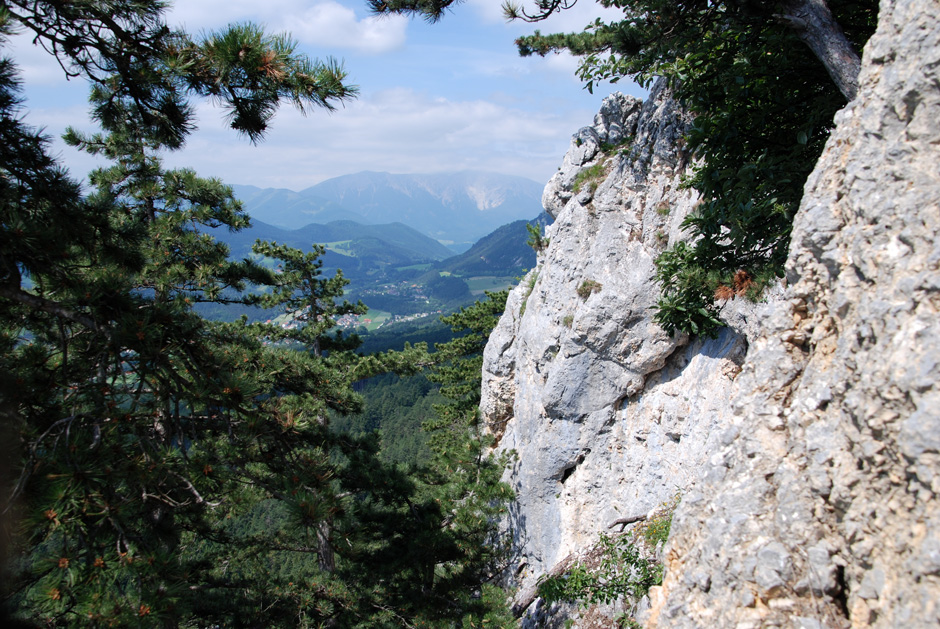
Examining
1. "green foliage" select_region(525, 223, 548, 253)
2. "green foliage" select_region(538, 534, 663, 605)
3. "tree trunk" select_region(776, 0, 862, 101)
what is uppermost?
"tree trunk" select_region(776, 0, 862, 101)

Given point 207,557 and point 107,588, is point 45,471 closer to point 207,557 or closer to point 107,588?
point 107,588

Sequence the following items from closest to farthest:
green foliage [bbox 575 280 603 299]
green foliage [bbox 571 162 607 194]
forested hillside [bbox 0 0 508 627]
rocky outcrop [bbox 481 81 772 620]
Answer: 1. forested hillside [bbox 0 0 508 627]
2. rocky outcrop [bbox 481 81 772 620]
3. green foliage [bbox 575 280 603 299]
4. green foliage [bbox 571 162 607 194]

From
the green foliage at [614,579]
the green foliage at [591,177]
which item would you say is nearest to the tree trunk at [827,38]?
the green foliage at [614,579]

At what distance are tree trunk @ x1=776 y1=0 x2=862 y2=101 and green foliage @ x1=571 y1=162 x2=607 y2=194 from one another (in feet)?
24.8

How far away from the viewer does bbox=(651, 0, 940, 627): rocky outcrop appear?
2115mm

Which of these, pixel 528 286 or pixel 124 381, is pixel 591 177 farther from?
pixel 124 381

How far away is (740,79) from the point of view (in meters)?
5.55

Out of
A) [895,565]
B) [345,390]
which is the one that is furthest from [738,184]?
[345,390]

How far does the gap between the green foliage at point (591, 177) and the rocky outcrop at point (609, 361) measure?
0.04 metres

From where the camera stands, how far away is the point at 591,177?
1268 cm

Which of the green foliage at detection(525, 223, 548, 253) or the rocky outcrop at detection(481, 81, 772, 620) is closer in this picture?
the rocky outcrop at detection(481, 81, 772, 620)

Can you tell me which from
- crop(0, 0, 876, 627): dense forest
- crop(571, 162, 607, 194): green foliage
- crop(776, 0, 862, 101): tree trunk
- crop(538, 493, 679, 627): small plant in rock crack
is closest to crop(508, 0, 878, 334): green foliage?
crop(0, 0, 876, 627): dense forest

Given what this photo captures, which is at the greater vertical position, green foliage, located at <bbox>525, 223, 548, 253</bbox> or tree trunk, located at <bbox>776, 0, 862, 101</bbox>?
tree trunk, located at <bbox>776, 0, 862, 101</bbox>

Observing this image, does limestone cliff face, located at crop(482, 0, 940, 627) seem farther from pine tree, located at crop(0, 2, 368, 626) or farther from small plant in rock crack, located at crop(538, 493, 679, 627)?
pine tree, located at crop(0, 2, 368, 626)
